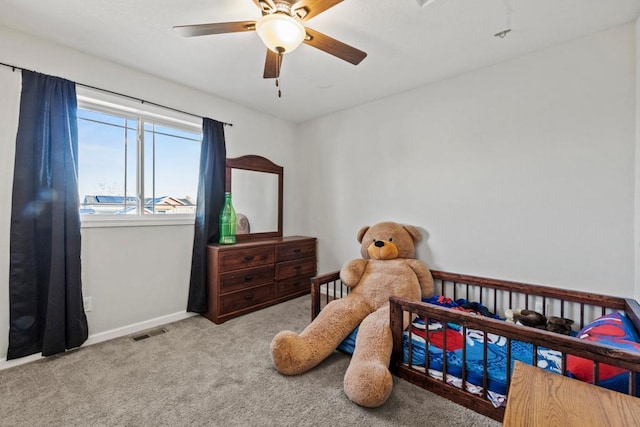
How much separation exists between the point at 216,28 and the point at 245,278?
228 cm

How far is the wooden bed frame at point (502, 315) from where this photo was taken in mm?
1262

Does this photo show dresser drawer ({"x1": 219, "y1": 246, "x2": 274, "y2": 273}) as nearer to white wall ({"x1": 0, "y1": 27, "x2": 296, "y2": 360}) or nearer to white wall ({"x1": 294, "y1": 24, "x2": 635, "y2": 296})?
white wall ({"x1": 0, "y1": 27, "x2": 296, "y2": 360})

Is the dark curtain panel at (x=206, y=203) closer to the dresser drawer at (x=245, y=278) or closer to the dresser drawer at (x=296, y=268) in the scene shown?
the dresser drawer at (x=245, y=278)

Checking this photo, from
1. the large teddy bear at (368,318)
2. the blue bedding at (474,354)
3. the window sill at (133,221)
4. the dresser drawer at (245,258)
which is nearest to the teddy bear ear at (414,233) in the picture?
the large teddy bear at (368,318)

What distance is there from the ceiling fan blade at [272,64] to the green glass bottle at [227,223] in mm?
1519

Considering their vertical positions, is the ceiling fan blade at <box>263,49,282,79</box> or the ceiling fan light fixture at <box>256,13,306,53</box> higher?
the ceiling fan blade at <box>263,49,282,79</box>

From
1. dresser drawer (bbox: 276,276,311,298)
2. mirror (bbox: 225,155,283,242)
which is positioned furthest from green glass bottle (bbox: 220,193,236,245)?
dresser drawer (bbox: 276,276,311,298)

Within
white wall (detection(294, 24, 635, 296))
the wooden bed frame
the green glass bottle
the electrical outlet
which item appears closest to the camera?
the wooden bed frame

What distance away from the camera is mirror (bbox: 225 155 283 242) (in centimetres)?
341

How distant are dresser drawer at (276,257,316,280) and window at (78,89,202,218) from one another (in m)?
1.19

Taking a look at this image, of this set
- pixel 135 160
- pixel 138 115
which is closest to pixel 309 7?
pixel 138 115

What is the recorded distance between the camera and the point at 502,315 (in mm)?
2434

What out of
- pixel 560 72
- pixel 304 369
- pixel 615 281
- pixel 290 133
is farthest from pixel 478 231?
pixel 290 133

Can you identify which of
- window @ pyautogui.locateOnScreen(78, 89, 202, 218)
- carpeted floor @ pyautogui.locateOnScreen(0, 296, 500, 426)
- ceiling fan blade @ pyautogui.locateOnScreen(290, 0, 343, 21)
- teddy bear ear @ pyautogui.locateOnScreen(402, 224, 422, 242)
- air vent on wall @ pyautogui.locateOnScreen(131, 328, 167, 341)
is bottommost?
carpeted floor @ pyautogui.locateOnScreen(0, 296, 500, 426)
